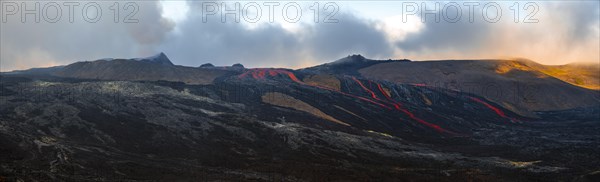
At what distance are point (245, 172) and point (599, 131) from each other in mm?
58864

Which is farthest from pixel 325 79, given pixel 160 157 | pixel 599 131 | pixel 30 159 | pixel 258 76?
pixel 30 159

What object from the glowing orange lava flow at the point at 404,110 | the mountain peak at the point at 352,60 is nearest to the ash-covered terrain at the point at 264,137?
the glowing orange lava flow at the point at 404,110

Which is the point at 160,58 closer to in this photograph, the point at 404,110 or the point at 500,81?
the point at 404,110

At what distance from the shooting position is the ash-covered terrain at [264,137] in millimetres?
37312

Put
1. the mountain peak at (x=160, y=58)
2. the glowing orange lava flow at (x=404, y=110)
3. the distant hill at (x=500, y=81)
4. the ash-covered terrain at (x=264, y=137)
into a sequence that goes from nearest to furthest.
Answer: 1. the ash-covered terrain at (x=264, y=137)
2. the glowing orange lava flow at (x=404, y=110)
3. the distant hill at (x=500, y=81)
4. the mountain peak at (x=160, y=58)

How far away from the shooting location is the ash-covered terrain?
122 feet

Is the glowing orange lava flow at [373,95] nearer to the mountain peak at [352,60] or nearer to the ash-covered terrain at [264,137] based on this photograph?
the ash-covered terrain at [264,137]

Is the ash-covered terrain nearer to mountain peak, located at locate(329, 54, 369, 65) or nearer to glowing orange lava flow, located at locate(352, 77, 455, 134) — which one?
glowing orange lava flow, located at locate(352, 77, 455, 134)

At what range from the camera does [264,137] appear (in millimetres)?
51688

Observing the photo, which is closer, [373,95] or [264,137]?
[264,137]

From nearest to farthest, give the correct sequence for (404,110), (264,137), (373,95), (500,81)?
(264,137) < (404,110) < (373,95) < (500,81)

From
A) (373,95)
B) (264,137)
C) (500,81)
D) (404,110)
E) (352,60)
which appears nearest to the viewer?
(264,137)

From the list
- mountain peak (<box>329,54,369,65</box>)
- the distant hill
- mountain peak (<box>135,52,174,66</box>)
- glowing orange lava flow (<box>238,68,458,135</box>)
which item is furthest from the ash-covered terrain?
mountain peak (<box>329,54,369,65</box>)

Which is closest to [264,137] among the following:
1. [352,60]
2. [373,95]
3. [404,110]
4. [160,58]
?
[404,110]
